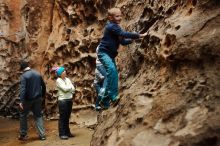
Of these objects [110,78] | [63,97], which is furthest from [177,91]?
[63,97]

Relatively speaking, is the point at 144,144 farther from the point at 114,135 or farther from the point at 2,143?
the point at 2,143

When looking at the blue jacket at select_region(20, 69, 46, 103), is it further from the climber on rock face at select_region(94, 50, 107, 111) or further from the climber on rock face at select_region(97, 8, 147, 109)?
the climber on rock face at select_region(97, 8, 147, 109)

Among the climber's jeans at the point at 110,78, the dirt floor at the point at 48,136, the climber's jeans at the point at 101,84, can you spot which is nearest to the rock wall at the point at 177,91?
the climber's jeans at the point at 110,78

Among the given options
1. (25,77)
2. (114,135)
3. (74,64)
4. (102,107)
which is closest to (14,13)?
(74,64)

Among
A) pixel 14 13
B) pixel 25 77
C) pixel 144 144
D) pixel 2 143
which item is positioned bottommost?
pixel 2 143

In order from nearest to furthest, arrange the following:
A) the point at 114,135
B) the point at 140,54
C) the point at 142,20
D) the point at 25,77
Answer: the point at 114,135 → the point at 140,54 → the point at 142,20 → the point at 25,77

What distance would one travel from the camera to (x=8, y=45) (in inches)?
586

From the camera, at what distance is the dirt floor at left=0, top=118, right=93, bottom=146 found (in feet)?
31.1

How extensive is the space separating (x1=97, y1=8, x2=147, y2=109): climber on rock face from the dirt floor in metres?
2.23

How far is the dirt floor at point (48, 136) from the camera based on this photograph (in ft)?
31.1

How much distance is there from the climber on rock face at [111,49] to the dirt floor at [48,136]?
2.23 m

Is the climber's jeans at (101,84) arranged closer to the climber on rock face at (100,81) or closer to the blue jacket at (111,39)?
the climber on rock face at (100,81)

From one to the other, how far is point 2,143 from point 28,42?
15.8 ft

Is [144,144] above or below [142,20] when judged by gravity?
below
